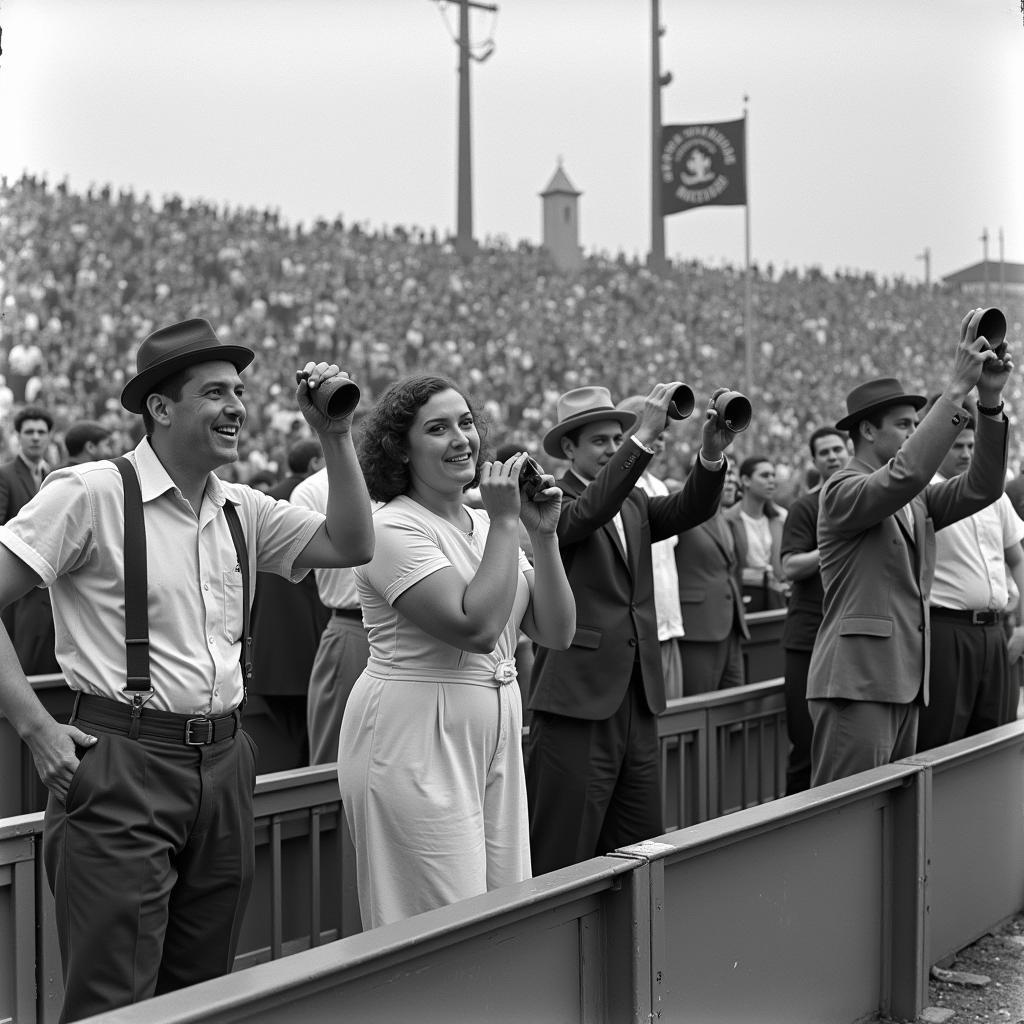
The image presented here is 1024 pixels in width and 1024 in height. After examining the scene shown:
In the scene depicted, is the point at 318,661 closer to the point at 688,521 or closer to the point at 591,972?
the point at 688,521

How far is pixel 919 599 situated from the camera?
4926mm

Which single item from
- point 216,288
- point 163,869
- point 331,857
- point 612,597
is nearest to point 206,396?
point 163,869

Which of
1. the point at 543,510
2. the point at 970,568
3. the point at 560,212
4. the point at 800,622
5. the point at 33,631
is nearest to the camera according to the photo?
the point at 543,510

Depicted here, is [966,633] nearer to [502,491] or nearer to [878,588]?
[878,588]

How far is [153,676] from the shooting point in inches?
111

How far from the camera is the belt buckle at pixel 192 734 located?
2814mm

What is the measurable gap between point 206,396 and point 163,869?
100 centimetres

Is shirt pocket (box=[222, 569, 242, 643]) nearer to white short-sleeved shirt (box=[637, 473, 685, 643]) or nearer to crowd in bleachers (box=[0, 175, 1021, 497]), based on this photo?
white short-sleeved shirt (box=[637, 473, 685, 643])

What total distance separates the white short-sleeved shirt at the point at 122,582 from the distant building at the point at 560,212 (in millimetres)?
41048

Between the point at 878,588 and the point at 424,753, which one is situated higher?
the point at 878,588

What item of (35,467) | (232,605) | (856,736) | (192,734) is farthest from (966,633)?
(35,467)

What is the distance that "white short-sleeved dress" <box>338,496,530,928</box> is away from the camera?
317 centimetres

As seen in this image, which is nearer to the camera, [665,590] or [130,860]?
[130,860]

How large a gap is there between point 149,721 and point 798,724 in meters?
4.02
